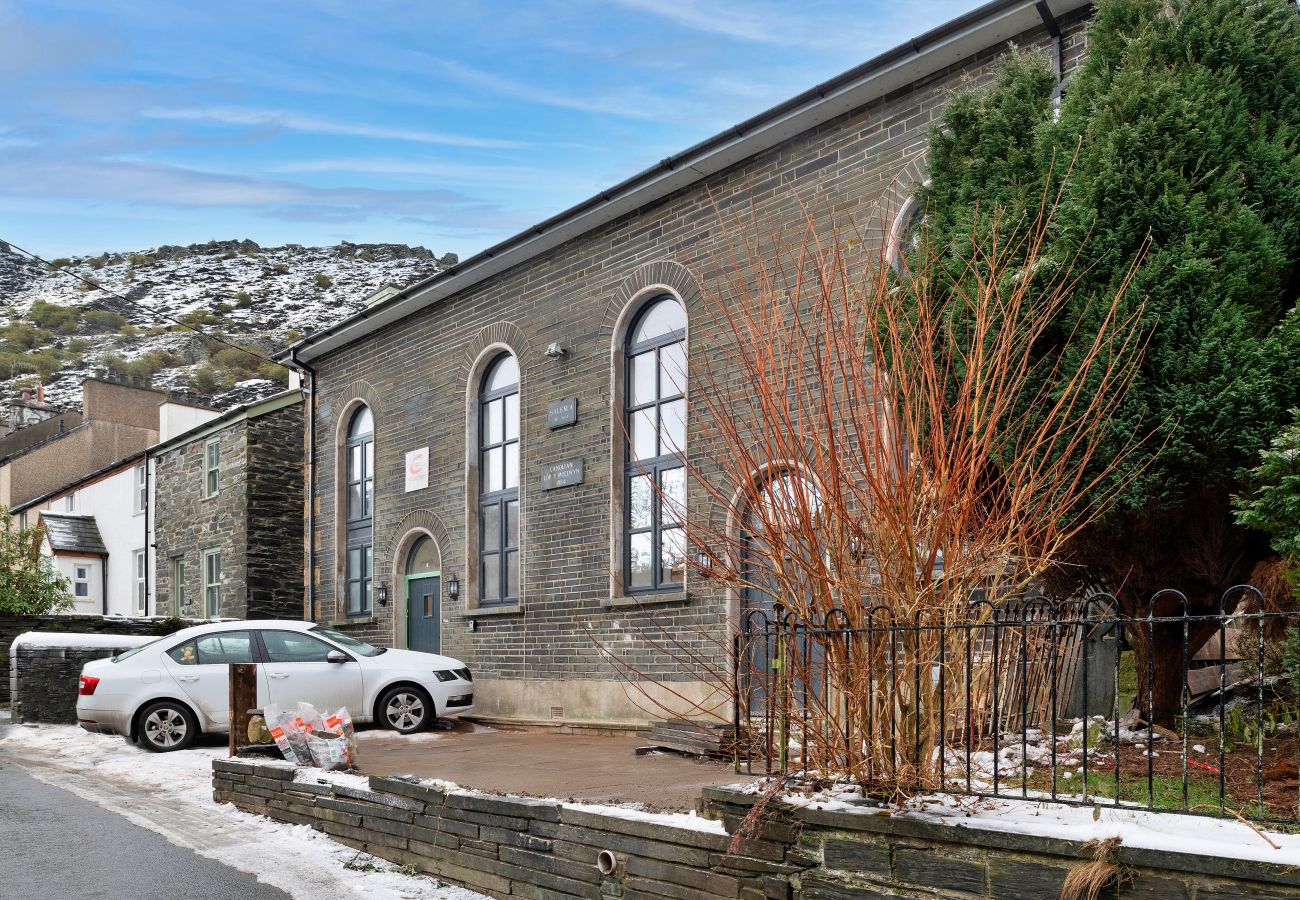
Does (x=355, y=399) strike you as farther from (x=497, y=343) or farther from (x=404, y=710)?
(x=404, y=710)

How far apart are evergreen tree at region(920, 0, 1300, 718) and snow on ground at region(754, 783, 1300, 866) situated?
2.51 meters

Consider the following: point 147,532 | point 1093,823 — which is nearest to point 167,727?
point 1093,823

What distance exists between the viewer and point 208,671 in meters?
13.8

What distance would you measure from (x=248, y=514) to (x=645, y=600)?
12.2 meters

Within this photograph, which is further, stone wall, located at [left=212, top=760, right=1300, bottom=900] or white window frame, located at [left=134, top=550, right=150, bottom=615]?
white window frame, located at [left=134, top=550, right=150, bottom=615]

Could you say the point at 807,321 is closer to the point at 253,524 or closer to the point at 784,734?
the point at 784,734

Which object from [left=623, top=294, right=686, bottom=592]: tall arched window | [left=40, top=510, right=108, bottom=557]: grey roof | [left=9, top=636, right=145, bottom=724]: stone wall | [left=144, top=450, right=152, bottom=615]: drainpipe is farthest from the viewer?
[left=40, top=510, right=108, bottom=557]: grey roof

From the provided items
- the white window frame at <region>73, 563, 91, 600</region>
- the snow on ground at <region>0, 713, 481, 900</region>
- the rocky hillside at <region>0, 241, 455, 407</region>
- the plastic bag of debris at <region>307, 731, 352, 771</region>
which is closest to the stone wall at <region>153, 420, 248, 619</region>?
the white window frame at <region>73, 563, 91, 600</region>

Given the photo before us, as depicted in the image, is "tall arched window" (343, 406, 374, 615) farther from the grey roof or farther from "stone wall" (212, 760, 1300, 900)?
the grey roof

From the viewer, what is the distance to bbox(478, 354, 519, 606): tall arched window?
674 inches

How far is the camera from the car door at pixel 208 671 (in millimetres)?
13773

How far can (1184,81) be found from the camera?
712 cm

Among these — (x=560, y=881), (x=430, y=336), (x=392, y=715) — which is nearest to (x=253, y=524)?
(x=430, y=336)

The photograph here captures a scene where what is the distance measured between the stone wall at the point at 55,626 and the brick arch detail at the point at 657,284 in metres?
10.6
